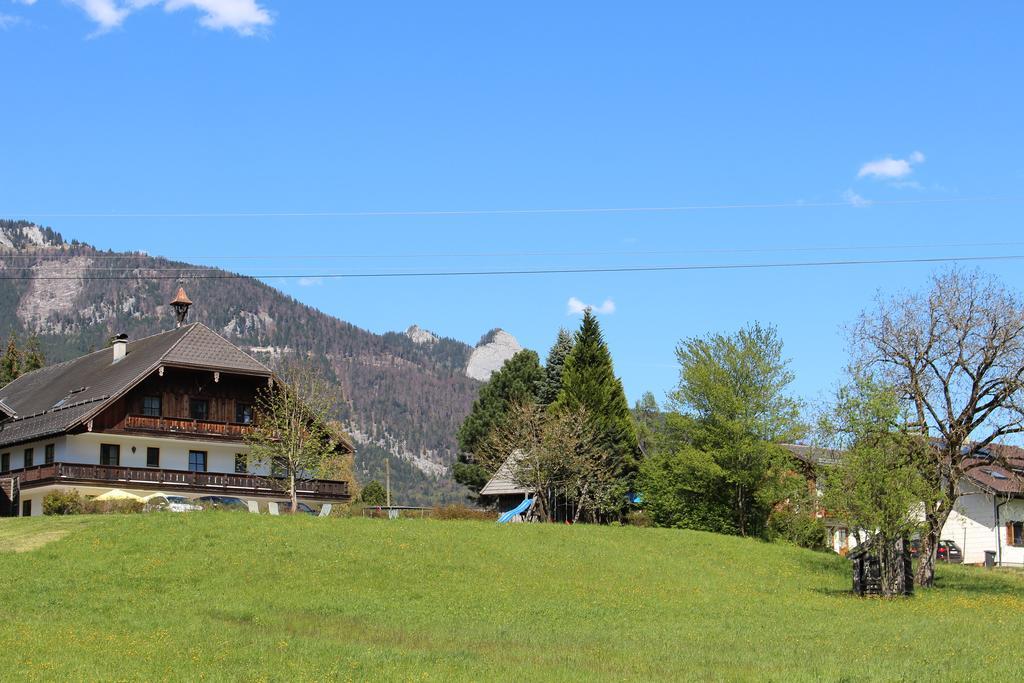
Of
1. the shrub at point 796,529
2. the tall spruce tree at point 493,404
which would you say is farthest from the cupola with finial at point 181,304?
the shrub at point 796,529

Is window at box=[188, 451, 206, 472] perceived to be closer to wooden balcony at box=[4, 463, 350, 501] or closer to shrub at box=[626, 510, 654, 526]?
wooden balcony at box=[4, 463, 350, 501]

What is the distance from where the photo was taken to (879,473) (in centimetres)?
4056

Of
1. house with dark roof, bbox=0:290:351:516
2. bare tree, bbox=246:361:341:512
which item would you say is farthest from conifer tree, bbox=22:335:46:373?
bare tree, bbox=246:361:341:512

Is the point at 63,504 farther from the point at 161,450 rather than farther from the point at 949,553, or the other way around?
the point at 949,553

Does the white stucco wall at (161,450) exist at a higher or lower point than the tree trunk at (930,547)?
higher

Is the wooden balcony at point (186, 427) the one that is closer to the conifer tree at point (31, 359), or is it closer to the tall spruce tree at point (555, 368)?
the tall spruce tree at point (555, 368)

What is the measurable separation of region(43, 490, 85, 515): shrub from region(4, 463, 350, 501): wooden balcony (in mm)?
4795

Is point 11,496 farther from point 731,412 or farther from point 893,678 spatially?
point 893,678

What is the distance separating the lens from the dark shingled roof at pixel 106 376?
6294cm

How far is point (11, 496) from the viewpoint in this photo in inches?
2469

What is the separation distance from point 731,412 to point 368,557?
1033 inches

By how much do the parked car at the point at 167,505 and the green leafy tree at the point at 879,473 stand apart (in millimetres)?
26670

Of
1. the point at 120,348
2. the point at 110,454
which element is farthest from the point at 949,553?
the point at 120,348

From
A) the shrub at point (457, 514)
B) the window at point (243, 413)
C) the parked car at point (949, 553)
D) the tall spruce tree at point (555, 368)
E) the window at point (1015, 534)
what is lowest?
the parked car at point (949, 553)
